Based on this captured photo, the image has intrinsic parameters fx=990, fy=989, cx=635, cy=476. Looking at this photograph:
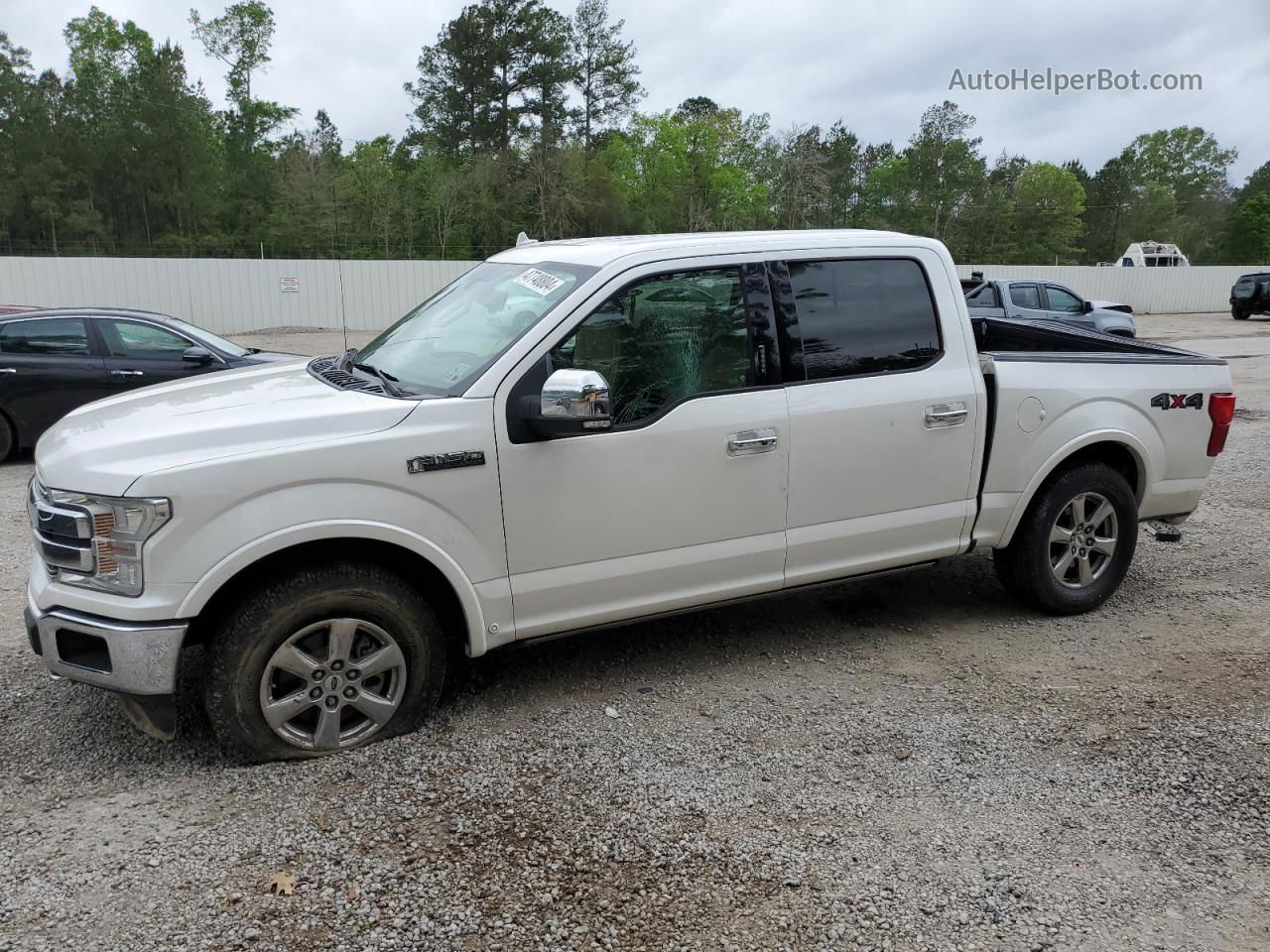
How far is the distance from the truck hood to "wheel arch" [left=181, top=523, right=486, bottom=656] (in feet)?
1.12

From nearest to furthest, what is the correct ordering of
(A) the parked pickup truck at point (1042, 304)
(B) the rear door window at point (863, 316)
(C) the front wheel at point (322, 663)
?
1. (C) the front wheel at point (322, 663)
2. (B) the rear door window at point (863, 316)
3. (A) the parked pickup truck at point (1042, 304)

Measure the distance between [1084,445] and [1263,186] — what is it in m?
103

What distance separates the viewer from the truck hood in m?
3.34

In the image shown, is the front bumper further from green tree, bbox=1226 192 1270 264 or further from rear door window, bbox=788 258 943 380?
green tree, bbox=1226 192 1270 264

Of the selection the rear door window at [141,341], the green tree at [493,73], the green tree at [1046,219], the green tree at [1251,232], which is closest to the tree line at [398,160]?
the green tree at [493,73]

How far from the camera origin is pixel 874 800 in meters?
3.51

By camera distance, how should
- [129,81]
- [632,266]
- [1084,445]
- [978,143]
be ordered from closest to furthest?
[632,266]
[1084,445]
[129,81]
[978,143]

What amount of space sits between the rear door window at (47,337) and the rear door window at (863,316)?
323 inches

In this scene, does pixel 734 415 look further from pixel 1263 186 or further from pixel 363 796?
pixel 1263 186

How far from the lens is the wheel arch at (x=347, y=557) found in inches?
132

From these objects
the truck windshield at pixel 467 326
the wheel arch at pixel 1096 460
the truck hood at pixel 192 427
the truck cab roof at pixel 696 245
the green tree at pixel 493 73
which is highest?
the green tree at pixel 493 73

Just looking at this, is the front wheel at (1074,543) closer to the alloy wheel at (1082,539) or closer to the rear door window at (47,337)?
the alloy wheel at (1082,539)

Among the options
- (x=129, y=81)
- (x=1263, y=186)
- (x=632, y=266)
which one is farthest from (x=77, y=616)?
(x=1263, y=186)

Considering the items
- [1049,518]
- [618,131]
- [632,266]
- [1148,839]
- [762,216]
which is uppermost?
[618,131]
